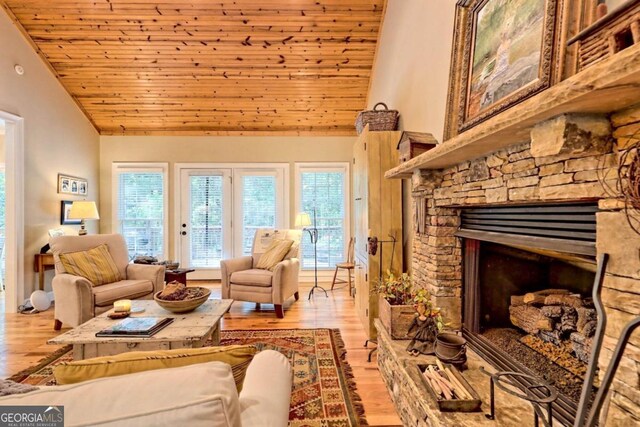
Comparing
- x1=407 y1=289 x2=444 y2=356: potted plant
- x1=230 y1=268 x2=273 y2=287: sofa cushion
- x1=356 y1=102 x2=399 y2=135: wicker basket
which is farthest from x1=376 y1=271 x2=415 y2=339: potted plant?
x1=230 y1=268 x2=273 y2=287: sofa cushion

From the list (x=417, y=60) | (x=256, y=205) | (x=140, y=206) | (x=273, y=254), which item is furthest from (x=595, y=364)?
(x=140, y=206)

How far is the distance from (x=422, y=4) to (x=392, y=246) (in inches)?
83.0

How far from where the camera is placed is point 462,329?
209 cm

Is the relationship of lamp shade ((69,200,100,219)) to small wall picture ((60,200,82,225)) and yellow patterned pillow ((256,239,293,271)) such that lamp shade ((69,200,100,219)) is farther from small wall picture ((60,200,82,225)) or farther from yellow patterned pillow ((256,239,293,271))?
yellow patterned pillow ((256,239,293,271))

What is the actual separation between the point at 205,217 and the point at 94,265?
2.25m

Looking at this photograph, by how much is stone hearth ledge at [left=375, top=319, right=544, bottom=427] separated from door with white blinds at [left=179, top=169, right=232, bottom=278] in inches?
155

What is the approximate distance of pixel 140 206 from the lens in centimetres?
560

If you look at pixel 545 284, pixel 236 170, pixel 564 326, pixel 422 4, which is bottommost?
pixel 564 326

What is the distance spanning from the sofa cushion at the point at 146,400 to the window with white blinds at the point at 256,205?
16.3 ft

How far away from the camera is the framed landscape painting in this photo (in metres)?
→ 1.31

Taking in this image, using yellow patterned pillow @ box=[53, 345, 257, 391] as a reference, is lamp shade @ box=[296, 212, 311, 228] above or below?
above

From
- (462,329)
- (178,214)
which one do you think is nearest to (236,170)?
(178,214)

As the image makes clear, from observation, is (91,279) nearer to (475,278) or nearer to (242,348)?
(242,348)

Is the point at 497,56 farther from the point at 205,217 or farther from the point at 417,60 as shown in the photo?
the point at 205,217
